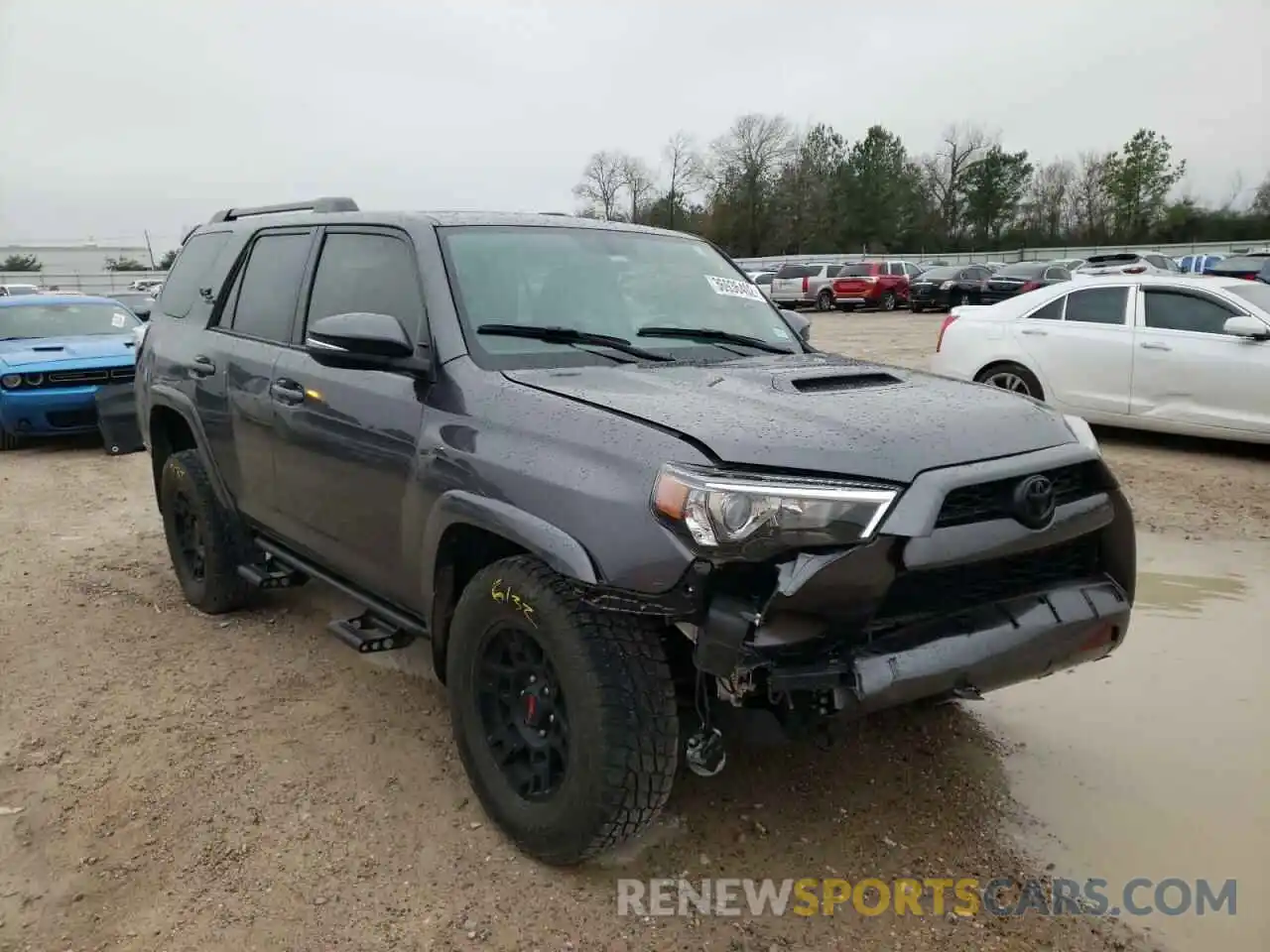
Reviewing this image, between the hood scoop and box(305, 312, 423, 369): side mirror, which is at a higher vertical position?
box(305, 312, 423, 369): side mirror

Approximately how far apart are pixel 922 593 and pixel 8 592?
16.8 ft

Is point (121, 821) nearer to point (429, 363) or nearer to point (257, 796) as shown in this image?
point (257, 796)

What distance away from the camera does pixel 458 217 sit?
3.67 metres

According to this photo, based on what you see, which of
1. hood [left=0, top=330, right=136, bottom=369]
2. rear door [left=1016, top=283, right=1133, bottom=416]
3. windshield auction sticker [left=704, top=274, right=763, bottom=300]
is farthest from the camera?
hood [left=0, top=330, right=136, bottom=369]

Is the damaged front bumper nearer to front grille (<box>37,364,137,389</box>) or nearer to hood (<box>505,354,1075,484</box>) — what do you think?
hood (<box>505,354,1075,484</box>)

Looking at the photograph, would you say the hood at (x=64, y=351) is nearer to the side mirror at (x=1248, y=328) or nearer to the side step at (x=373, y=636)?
the side step at (x=373, y=636)

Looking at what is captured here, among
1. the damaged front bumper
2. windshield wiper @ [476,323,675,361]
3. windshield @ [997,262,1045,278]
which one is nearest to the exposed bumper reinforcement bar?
the damaged front bumper

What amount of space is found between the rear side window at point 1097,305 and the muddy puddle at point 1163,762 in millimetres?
4509

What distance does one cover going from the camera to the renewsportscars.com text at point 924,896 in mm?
2676

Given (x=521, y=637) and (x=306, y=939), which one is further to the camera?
(x=521, y=637)

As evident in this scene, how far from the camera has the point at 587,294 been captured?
354cm

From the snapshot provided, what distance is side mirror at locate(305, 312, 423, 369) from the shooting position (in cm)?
301

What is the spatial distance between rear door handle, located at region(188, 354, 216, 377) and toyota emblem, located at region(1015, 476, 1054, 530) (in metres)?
3.57

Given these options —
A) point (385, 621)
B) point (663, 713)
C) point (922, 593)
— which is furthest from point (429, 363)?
point (922, 593)
